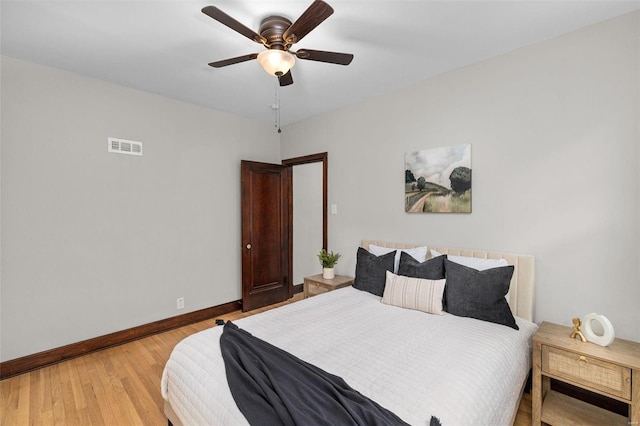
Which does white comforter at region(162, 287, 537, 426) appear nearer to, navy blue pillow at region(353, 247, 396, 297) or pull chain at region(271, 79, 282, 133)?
navy blue pillow at region(353, 247, 396, 297)

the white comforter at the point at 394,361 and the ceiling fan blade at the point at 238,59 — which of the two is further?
the ceiling fan blade at the point at 238,59

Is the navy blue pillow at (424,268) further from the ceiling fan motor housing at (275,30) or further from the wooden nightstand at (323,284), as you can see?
the ceiling fan motor housing at (275,30)

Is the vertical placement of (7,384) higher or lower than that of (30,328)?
lower

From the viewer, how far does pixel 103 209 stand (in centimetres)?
302

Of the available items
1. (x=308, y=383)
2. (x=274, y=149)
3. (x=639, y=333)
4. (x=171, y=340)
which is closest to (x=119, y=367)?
(x=171, y=340)

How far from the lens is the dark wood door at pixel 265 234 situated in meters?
4.07

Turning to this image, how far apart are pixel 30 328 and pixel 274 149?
11.1ft

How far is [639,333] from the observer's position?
1920 mm

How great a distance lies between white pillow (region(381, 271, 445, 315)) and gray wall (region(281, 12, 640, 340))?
0.62 metres

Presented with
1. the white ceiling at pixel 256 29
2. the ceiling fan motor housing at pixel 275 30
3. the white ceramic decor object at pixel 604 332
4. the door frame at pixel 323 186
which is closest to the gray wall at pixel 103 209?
the white ceiling at pixel 256 29

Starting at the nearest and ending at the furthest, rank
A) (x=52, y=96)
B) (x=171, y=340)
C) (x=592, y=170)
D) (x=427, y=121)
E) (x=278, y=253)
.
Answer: (x=592, y=170) → (x=52, y=96) → (x=427, y=121) → (x=171, y=340) → (x=278, y=253)

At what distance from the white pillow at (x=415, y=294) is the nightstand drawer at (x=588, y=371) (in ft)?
2.29

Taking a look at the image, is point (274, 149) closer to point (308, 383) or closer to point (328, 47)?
point (328, 47)

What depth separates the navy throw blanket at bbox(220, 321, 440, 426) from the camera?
1156 millimetres
